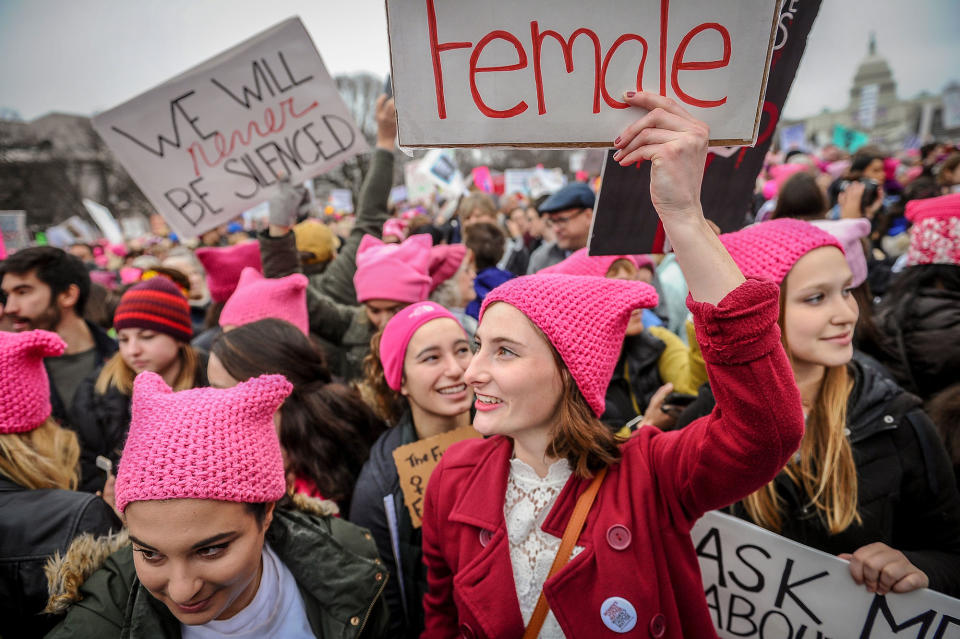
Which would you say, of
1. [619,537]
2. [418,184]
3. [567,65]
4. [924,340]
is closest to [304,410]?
[619,537]

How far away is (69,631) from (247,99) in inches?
102

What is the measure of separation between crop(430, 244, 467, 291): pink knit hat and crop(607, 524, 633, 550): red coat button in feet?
8.84

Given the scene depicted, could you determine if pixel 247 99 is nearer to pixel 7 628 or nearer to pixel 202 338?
pixel 202 338

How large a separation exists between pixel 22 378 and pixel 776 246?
261 centimetres

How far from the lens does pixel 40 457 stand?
1.96 m

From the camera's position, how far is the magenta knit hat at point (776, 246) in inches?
65.9

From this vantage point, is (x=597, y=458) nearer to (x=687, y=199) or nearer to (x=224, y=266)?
(x=687, y=199)

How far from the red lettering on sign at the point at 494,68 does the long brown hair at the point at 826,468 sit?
1.07 meters

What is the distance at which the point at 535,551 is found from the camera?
154 centimetres

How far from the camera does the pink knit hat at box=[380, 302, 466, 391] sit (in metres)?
2.43

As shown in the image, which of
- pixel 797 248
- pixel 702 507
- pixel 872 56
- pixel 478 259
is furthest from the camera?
pixel 872 56

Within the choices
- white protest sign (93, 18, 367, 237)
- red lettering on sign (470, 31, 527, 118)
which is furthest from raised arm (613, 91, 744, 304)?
white protest sign (93, 18, 367, 237)

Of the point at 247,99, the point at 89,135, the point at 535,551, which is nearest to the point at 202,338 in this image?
the point at 247,99

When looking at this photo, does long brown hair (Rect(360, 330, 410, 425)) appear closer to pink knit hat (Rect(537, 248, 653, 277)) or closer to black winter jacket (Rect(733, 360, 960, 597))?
pink knit hat (Rect(537, 248, 653, 277))
